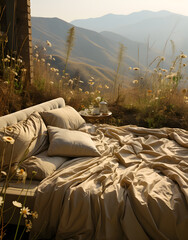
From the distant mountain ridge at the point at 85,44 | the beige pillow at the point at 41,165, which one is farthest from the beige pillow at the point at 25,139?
the distant mountain ridge at the point at 85,44

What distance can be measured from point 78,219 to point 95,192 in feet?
0.72

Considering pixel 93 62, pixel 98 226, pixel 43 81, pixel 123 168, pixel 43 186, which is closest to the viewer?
pixel 98 226

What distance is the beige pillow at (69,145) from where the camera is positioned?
2.48m

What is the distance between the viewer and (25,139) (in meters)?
2.21

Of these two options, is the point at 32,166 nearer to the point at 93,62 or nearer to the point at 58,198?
the point at 58,198

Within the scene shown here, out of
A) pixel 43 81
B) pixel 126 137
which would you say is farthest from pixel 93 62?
pixel 126 137

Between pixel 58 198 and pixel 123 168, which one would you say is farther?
pixel 123 168

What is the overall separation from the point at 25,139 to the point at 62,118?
0.90 meters

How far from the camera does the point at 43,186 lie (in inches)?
75.7

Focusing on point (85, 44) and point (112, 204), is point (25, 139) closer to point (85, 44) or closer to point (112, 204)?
point (112, 204)

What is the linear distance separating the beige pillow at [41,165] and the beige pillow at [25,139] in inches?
2.9

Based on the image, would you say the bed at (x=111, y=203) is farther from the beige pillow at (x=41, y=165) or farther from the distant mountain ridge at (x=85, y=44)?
the distant mountain ridge at (x=85, y=44)

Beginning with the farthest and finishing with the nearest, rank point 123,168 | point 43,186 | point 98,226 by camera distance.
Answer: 1. point 123,168
2. point 43,186
3. point 98,226

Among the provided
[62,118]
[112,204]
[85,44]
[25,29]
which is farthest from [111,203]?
[85,44]
